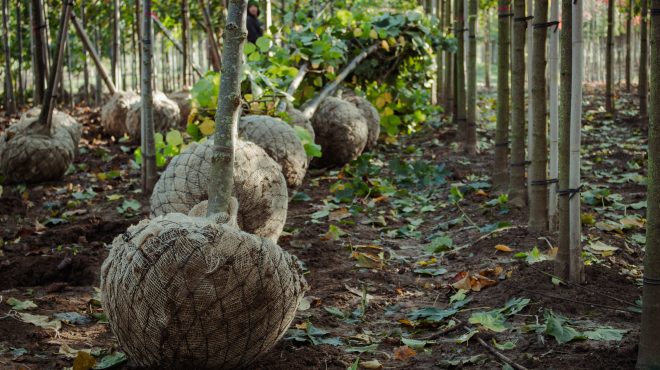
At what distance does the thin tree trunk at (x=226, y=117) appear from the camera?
331 cm

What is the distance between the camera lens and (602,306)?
3.59 meters

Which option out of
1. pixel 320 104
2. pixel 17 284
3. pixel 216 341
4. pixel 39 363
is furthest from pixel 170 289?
pixel 320 104

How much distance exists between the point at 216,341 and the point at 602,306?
188cm

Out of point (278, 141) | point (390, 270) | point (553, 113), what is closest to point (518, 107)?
point (553, 113)

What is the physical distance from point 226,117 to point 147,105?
3516 mm

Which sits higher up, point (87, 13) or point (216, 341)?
point (87, 13)

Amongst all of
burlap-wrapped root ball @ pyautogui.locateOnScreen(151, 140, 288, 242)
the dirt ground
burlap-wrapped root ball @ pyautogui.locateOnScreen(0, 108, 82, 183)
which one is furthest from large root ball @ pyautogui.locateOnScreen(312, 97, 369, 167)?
burlap-wrapped root ball @ pyautogui.locateOnScreen(151, 140, 288, 242)

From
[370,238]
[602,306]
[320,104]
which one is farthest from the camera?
[320,104]

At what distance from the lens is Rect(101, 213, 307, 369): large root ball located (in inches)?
113

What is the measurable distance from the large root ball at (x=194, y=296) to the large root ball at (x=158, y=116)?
7527 mm

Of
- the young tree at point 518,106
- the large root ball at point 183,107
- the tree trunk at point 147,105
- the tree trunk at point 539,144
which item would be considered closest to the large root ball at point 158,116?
the large root ball at point 183,107

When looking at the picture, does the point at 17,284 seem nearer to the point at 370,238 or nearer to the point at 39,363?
the point at 39,363

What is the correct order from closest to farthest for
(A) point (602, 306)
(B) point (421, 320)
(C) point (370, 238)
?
1. (A) point (602, 306)
2. (B) point (421, 320)
3. (C) point (370, 238)

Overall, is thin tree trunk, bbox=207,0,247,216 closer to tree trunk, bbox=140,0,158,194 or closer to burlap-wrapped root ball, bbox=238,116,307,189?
burlap-wrapped root ball, bbox=238,116,307,189
